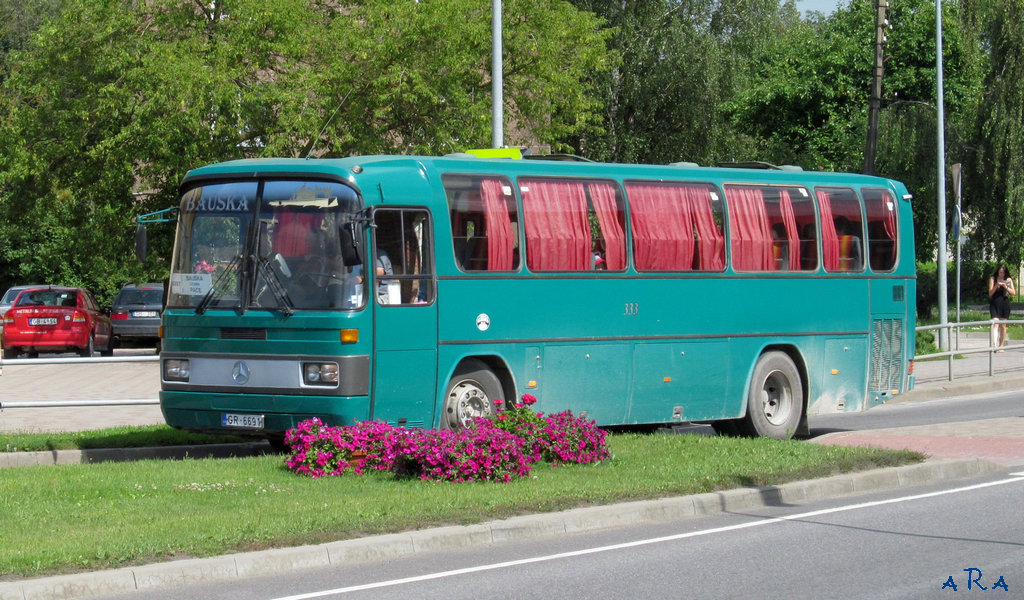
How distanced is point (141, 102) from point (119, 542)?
71.3 feet

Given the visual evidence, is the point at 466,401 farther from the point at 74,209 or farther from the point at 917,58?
the point at 917,58

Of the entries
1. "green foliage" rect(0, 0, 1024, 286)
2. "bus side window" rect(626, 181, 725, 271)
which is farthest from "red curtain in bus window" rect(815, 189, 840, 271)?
"green foliage" rect(0, 0, 1024, 286)

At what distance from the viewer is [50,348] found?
33.4 metres

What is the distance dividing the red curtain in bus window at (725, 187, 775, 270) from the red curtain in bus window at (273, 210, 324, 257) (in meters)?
5.65

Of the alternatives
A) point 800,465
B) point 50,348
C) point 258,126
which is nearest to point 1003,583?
point 800,465

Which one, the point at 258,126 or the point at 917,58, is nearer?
the point at 258,126

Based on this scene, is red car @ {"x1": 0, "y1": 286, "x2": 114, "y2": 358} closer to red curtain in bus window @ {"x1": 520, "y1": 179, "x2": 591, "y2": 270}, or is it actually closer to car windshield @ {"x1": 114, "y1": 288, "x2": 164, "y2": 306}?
car windshield @ {"x1": 114, "y1": 288, "x2": 164, "y2": 306}

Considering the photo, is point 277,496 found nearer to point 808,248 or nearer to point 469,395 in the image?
point 469,395

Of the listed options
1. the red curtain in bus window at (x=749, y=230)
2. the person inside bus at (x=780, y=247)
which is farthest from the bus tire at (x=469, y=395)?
the person inside bus at (x=780, y=247)

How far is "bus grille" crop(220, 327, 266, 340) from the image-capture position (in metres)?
13.2

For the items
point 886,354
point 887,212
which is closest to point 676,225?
point 887,212

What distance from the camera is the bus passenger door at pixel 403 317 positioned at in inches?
521

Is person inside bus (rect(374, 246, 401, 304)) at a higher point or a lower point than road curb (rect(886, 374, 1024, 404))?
higher

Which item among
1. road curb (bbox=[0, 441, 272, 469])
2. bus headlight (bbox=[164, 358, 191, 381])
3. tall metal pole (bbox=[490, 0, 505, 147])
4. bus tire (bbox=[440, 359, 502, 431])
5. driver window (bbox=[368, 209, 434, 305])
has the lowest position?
road curb (bbox=[0, 441, 272, 469])
